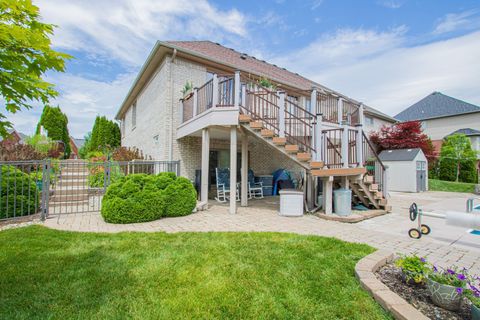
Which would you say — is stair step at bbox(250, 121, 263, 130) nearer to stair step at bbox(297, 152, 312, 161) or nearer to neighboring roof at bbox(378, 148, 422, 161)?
stair step at bbox(297, 152, 312, 161)

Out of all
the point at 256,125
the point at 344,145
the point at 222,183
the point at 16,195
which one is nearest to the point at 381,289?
the point at 344,145

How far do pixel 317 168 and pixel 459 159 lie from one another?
1943 centimetres

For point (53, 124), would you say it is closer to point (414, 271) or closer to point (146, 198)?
point (146, 198)

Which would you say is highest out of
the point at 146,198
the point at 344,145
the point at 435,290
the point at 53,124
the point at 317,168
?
the point at 53,124

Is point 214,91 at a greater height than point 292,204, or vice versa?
point 214,91

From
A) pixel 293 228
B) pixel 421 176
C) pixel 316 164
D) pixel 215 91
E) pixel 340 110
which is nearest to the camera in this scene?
pixel 293 228

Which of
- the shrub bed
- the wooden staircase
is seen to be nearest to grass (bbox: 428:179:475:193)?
the wooden staircase

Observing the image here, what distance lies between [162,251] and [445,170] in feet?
80.7

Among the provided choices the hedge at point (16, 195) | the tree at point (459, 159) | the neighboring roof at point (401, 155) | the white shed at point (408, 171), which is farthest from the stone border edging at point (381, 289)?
the tree at point (459, 159)

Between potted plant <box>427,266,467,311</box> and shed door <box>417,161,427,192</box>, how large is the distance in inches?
621

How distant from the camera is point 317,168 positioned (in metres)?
6.57

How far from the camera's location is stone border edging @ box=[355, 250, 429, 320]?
2.14m

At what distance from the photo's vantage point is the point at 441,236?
5148mm

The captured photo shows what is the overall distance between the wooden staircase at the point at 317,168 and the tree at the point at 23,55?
5.00 meters
